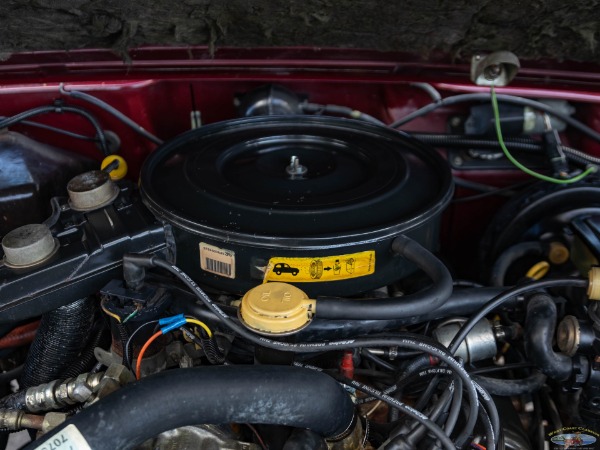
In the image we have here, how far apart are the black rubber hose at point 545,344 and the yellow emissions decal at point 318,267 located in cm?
29

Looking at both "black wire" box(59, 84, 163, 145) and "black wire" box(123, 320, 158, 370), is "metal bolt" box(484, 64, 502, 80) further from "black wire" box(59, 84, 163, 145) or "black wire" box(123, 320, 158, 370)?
"black wire" box(123, 320, 158, 370)

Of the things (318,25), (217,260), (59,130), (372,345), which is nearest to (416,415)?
(372,345)

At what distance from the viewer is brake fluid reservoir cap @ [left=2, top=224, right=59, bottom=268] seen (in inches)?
35.7

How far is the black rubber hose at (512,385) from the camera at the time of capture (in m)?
0.98

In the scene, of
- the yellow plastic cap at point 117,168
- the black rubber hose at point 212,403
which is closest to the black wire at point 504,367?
the black rubber hose at point 212,403

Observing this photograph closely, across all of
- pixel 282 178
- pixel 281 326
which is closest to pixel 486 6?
pixel 282 178

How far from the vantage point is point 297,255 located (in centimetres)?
87

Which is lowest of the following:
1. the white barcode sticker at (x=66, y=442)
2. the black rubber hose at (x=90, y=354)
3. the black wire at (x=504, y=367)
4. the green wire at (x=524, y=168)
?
the black rubber hose at (x=90, y=354)

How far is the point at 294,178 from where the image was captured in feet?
3.54

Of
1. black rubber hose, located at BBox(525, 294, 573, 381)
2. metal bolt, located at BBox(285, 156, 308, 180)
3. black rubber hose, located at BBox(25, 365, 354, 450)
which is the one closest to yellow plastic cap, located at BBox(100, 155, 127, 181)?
metal bolt, located at BBox(285, 156, 308, 180)

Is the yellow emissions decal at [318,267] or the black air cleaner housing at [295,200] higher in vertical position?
the black air cleaner housing at [295,200]

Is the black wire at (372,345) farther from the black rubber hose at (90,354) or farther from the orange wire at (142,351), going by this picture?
the black rubber hose at (90,354)

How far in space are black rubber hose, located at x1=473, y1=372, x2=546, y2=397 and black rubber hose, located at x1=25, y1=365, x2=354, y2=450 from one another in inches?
12.7

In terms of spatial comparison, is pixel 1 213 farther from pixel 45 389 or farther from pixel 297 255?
pixel 297 255
